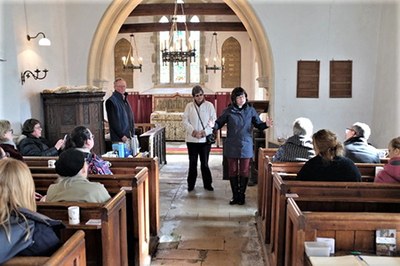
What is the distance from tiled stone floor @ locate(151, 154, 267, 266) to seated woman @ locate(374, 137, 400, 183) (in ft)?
3.54

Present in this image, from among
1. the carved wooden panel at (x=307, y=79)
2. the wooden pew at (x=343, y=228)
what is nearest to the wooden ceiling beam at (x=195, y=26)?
the carved wooden panel at (x=307, y=79)

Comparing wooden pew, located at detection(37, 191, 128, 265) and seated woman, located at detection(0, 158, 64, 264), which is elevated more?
seated woman, located at detection(0, 158, 64, 264)

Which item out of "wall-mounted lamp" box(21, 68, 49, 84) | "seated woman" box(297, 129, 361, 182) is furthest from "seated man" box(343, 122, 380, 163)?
"wall-mounted lamp" box(21, 68, 49, 84)

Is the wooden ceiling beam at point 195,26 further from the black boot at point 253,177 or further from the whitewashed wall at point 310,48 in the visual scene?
the black boot at point 253,177

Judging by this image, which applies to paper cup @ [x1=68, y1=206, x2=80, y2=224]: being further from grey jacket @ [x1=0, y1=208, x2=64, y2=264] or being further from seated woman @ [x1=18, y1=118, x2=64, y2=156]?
seated woman @ [x1=18, y1=118, x2=64, y2=156]

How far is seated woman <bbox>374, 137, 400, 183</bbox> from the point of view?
2.59 meters

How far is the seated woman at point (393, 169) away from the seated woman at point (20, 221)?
7.13 ft

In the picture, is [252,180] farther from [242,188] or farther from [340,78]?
[340,78]

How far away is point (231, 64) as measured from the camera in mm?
12711

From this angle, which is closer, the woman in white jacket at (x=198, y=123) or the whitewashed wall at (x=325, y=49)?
the woman in white jacket at (x=198, y=123)

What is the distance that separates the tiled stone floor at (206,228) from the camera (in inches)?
119

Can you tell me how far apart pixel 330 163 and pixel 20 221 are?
1959 millimetres

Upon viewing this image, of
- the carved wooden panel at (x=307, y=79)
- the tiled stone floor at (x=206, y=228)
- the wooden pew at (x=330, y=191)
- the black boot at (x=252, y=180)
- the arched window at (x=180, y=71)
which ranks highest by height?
the arched window at (x=180, y=71)

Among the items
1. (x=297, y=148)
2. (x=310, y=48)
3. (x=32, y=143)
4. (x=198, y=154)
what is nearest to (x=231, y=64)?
(x=310, y=48)
